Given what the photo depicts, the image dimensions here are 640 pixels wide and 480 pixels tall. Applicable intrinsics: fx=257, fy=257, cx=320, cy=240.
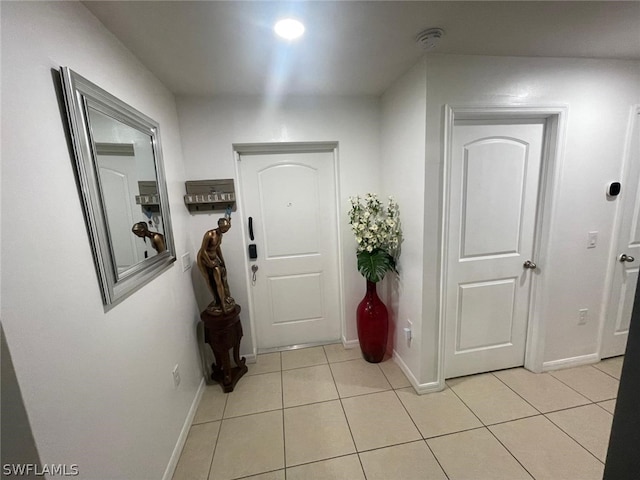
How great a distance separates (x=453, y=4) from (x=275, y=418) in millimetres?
2528

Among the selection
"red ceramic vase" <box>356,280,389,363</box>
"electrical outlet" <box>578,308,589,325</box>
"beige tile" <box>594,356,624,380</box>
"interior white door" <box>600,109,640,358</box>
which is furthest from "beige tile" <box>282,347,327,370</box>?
"interior white door" <box>600,109,640,358</box>

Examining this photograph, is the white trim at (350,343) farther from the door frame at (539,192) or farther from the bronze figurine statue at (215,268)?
the bronze figurine statue at (215,268)

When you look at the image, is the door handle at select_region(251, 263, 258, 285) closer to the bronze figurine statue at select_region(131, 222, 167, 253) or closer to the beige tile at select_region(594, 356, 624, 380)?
the bronze figurine statue at select_region(131, 222, 167, 253)

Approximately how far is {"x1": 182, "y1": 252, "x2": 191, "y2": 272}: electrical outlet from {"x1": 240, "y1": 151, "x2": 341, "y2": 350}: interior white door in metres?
0.56

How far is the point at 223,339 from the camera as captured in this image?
1990 millimetres

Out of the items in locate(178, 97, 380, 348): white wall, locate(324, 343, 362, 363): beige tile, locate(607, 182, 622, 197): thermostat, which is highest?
locate(178, 97, 380, 348): white wall

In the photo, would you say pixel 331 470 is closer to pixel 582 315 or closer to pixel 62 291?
pixel 62 291

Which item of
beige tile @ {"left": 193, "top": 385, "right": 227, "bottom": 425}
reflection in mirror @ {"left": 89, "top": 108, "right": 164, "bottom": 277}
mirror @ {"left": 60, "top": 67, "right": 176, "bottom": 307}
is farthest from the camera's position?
beige tile @ {"left": 193, "top": 385, "right": 227, "bottom": 425}

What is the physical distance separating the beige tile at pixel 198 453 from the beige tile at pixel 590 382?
2567 mm

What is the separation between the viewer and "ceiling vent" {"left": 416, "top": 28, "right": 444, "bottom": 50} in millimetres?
1321

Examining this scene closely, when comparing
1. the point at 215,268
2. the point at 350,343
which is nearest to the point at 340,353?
the point at 350,343

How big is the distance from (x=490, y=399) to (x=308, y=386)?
1.34 meters

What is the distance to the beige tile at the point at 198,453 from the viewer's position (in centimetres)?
144

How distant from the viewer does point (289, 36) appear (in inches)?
50.8
